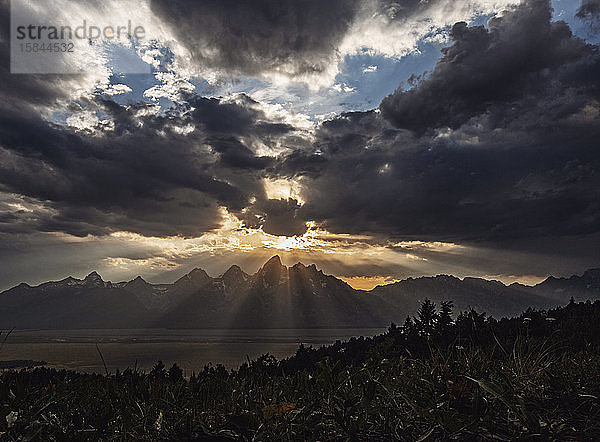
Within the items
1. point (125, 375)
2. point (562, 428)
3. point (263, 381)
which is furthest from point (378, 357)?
point (125, 375)

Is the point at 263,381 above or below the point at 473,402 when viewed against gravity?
below

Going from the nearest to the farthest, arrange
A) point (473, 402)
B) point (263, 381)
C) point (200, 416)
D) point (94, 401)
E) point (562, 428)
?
point (562, 428) < point (473, 402) < point (200, 416) < point (94, 401) < point (263, 381)

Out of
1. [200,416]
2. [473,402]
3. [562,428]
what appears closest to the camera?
[562,428]

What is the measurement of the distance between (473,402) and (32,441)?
4234 millimetres

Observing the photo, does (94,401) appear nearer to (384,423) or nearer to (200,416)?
(200,416)

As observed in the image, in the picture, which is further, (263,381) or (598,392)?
(263,381)

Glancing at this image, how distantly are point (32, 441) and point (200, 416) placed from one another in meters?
1.59

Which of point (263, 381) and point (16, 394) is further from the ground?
point (16, 394)

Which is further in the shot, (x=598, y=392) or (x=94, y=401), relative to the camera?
(x=94, y=401)

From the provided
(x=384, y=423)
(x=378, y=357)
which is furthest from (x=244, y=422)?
(x=378, y=357)

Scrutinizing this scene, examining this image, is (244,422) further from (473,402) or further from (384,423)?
(473,402)

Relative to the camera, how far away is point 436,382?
4555mm

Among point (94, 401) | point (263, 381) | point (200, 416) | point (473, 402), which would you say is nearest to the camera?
point (473, 402)

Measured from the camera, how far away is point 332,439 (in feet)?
11.3
